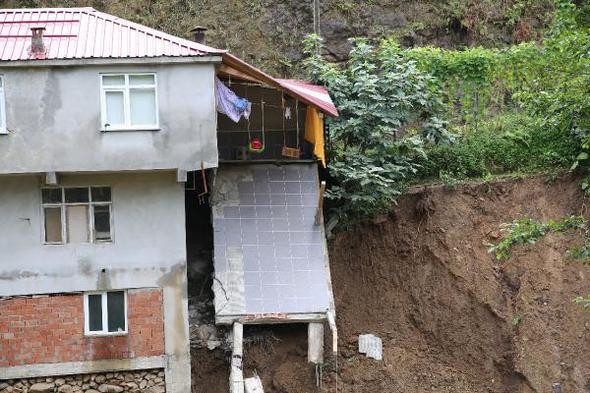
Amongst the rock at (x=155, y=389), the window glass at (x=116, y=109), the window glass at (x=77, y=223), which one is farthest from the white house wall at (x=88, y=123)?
the rock at (x=155, y=389)

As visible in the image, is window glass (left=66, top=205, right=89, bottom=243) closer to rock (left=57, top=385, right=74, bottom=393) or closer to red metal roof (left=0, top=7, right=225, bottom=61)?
rock (left=57, top=385, right=74, bottom=393)

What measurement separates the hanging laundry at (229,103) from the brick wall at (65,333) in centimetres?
424

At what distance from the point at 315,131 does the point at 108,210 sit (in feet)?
16.9

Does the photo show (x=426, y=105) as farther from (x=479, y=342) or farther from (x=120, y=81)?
(x=120, y=81)

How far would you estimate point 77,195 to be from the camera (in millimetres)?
17109

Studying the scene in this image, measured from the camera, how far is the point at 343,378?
56.3 ft

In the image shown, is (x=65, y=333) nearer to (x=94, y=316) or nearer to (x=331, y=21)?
(x=94, y=316)

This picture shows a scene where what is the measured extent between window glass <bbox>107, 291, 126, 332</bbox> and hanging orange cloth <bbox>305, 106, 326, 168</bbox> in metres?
5.51

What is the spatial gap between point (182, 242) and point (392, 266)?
5115mm

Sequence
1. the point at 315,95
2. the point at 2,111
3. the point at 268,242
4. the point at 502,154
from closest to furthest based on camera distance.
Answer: the point at 2,111 → the point at 268,242 → the point at 315,95 → the point at 502,154

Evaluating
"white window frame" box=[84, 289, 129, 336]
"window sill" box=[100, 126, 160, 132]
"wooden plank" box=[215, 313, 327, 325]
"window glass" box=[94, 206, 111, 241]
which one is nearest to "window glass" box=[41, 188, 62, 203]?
"window glass" box=[94, 206, 111, 241]

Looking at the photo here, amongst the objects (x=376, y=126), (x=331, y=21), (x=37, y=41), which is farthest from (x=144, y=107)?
(x=331, y=21)

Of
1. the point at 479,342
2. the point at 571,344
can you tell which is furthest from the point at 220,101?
the point at 571,344

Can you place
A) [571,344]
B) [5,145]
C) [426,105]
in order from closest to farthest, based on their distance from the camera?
[5,145]
[571,344]
[426,105]
